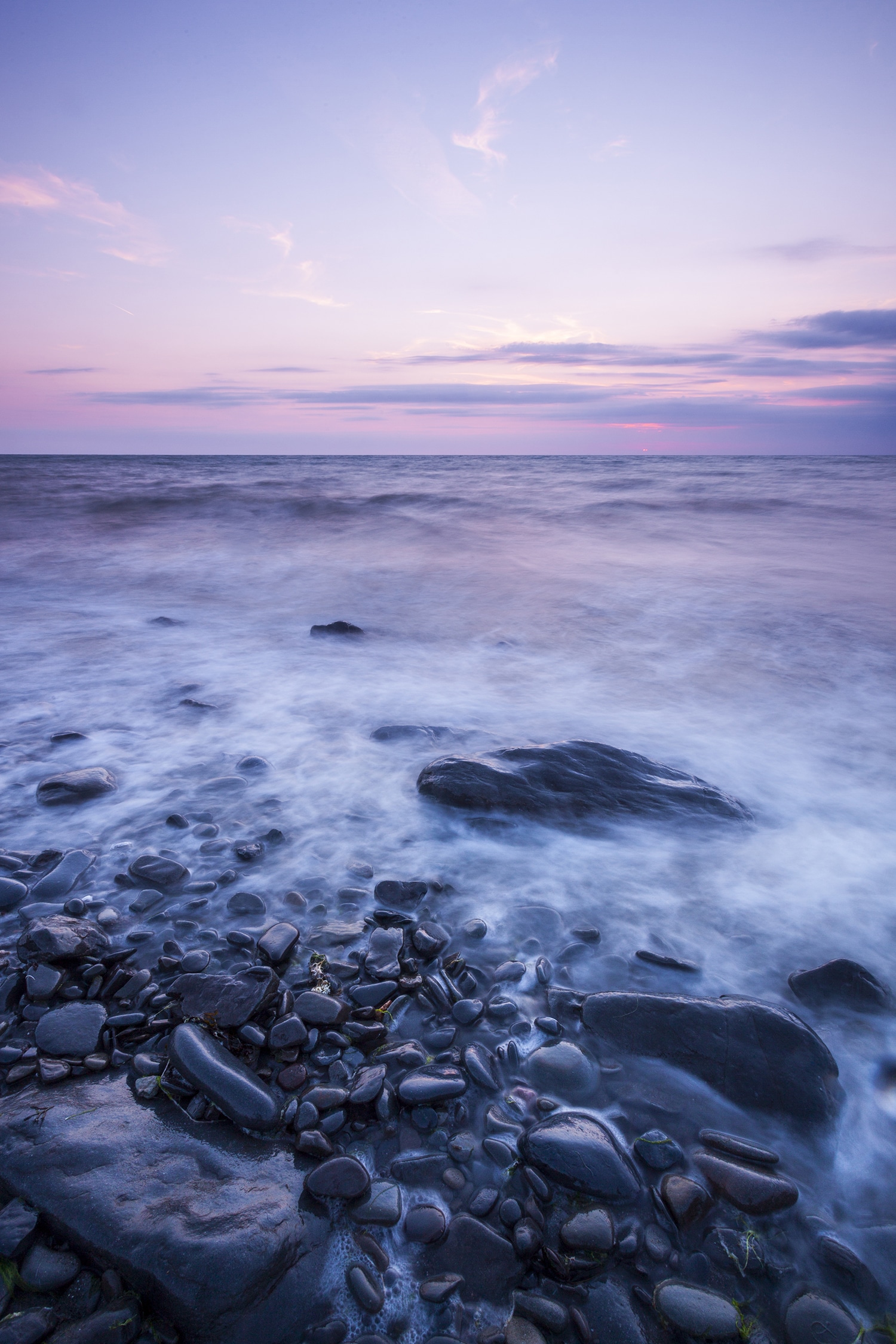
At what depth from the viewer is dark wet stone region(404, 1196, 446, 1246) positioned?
1432mm

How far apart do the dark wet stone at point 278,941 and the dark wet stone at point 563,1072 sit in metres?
0.87

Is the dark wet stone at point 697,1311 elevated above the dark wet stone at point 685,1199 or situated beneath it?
situated beneath

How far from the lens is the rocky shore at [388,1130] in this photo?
1.30 meters

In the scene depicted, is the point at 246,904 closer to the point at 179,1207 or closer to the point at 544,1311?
the point at 179,1207

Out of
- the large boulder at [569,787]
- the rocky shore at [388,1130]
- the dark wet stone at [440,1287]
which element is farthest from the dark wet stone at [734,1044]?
the large boulder at [569,787]

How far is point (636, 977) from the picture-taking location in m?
2.20

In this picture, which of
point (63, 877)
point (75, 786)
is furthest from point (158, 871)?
point (75, 786)

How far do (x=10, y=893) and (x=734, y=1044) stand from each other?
255 cm

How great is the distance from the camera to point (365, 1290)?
1.32m

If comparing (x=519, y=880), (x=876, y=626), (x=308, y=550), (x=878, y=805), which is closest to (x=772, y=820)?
(x=878, y=805)

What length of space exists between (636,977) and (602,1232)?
2.85ft

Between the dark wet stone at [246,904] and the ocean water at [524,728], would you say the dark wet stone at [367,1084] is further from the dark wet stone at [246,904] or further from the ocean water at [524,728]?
the dark wet stone at [246,904]

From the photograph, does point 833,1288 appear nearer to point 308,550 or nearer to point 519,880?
point 519,880

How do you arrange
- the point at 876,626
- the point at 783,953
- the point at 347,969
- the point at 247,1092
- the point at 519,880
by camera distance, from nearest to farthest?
the point at 247,1092
the point at 347,969
the point at 783,953
the point at 519,880
the point at 876,626
